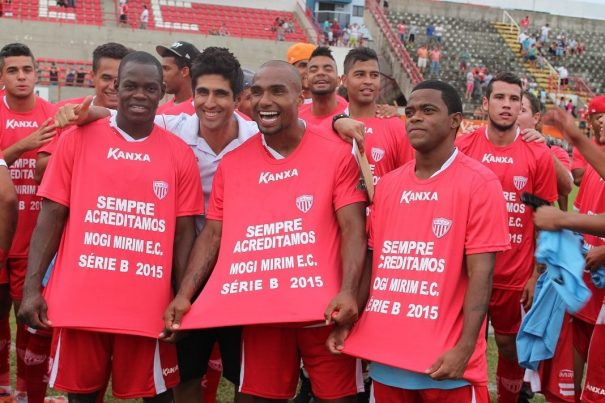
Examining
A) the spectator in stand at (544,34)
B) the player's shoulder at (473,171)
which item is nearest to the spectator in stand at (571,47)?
the spectator in stand at (544,34)

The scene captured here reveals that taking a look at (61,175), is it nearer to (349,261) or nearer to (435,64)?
(349,261)

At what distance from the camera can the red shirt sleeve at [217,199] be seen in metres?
4.86

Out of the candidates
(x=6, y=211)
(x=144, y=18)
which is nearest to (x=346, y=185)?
(x=6, y=211)

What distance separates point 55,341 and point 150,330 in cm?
59

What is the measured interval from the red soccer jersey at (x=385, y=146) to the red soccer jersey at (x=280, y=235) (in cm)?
149

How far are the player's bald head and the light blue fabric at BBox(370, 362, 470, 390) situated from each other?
5.55 ft

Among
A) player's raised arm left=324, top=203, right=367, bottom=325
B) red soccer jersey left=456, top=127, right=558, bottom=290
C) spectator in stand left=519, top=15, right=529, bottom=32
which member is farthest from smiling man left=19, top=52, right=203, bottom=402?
spectator in stand left=519, top=15, right=529, bottom=32

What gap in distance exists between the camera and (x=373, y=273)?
177 inches

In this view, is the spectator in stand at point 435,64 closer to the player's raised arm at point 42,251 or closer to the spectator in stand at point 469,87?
the spectator in stand at point 469,87

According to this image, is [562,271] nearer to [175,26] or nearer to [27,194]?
[27,194]

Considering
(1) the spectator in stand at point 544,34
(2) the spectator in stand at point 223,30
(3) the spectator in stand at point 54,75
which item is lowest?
(3) the spectator in stand at point 54,75

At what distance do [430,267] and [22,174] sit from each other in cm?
355

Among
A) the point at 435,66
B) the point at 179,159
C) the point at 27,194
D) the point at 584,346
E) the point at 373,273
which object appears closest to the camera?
the point at 373,273

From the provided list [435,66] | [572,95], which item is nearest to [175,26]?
[435,66]
